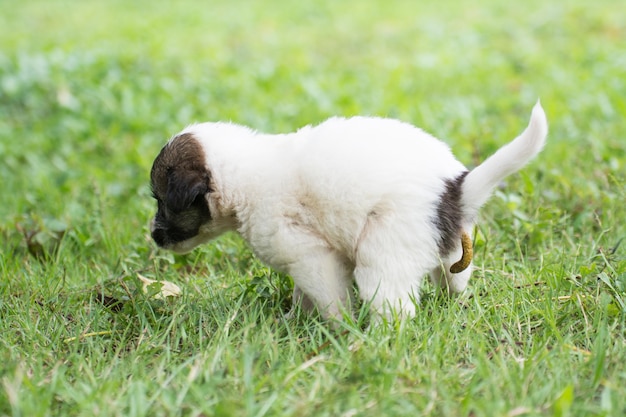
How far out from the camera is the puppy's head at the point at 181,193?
376 cm

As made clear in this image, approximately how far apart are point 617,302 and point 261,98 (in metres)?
5.06

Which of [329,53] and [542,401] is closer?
[542,401]

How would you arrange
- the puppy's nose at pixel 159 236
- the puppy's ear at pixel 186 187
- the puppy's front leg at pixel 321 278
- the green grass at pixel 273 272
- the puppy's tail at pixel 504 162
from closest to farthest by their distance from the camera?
the green grass at pixel 273 272 < the puppy's tail at pixel 504 162 < the puppy's front leg at pixel 321 278 < the puppy's ear at pixel 186 187 < the puppy's nose at pixel 159 236

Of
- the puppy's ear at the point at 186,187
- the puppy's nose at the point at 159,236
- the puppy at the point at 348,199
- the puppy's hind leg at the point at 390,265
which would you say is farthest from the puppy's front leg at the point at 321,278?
the puppy's nose at the point at 159,236

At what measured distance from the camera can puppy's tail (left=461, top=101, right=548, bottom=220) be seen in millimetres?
3402

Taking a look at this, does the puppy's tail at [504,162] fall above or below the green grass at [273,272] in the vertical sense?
above

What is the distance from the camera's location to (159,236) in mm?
4090

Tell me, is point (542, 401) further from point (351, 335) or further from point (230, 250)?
point (230, 250)

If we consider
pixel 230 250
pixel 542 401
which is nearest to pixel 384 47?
pixel 230 250

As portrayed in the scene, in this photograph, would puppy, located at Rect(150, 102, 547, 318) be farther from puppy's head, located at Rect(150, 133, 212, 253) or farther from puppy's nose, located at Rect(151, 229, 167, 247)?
puppy's nose, located at Rect(151, 229, 167, 247)

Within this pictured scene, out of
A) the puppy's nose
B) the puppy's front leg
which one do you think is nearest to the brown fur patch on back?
the puppy's nose

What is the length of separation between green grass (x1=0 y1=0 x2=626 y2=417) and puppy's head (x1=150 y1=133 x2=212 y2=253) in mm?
254

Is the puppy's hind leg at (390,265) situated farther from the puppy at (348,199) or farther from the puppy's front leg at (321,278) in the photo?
the puppy's front leg at (321,278)

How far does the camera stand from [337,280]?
11.9 ft
